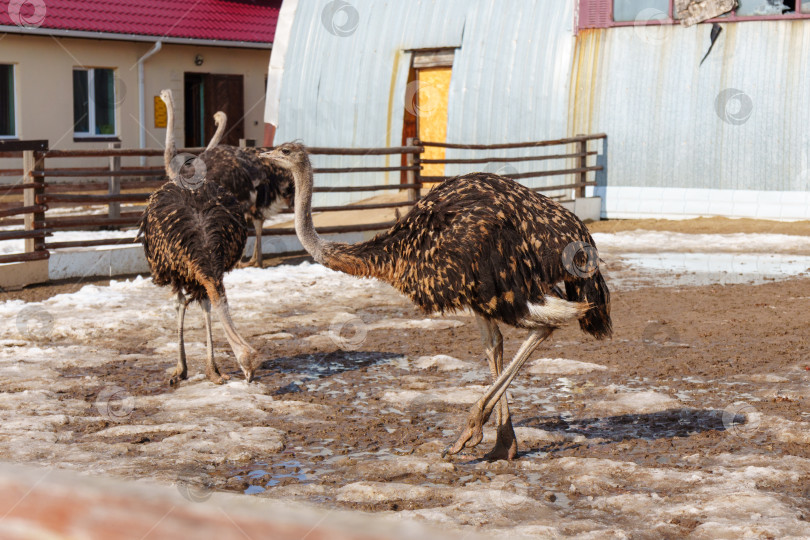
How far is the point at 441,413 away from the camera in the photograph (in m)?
6.68

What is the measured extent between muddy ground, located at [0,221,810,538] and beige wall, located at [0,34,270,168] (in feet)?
45.2

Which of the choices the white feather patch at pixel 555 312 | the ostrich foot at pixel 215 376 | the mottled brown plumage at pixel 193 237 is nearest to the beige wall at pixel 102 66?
the mottled brown plumage at pixel 193 237

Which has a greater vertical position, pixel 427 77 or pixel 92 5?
pixel 92 5

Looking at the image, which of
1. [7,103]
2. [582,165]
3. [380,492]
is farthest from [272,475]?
[7,103]

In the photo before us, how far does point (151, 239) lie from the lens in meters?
7.89

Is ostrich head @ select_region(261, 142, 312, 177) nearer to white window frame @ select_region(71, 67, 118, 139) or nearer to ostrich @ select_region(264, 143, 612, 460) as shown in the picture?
ostrich @ select_region(264, 143, 612, 460)

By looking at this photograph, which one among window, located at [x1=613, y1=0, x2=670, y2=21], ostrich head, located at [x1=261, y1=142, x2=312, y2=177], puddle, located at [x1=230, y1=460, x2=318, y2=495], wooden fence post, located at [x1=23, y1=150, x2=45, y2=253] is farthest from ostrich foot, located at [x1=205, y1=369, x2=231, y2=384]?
window, located at [x1=613, y1=0, x2=670, y2=21]

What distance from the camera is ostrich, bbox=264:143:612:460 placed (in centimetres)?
542

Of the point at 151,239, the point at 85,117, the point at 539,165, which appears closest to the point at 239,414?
the point at 151,239

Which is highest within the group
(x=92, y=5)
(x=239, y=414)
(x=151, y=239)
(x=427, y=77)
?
(x=92, y=5)

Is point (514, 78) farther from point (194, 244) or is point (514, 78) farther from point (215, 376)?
point (215, 376)

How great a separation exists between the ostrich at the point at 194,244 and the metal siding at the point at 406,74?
34.9ft

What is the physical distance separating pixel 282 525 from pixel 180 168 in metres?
9.74

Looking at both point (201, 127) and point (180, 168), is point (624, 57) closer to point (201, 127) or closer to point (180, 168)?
point (180, 168)
